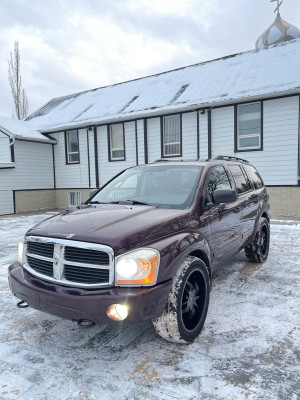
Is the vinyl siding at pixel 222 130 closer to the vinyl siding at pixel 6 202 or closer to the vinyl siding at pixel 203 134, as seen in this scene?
the vinyl siding at pixel 203 134

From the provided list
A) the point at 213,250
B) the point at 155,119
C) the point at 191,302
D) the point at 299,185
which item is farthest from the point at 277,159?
the point at 191,302

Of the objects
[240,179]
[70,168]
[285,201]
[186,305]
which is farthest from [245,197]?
[70,168]

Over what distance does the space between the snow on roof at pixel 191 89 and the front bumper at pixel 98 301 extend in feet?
32.2

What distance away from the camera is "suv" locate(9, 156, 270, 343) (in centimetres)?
244

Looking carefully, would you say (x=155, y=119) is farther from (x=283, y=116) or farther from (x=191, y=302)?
(x=191, y=302)

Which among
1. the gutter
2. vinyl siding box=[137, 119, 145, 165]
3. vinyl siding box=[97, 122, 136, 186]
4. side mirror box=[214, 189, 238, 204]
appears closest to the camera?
side mirror box=[214, 189, 238, 204]

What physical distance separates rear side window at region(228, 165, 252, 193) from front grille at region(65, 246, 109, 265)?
105 inches

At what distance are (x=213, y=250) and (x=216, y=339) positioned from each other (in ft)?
3.16

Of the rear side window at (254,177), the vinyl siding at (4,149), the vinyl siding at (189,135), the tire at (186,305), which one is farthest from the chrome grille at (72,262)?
the vinyl siding at (4,149)

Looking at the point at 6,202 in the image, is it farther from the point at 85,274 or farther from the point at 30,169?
the point at 85,274

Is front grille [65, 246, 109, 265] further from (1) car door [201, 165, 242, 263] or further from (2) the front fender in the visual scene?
(1) car door [201, 165, 242, 263]

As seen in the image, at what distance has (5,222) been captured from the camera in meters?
11.3

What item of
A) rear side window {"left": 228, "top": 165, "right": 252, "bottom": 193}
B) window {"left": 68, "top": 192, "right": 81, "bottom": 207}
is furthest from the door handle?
window {"left": 68, "top": 192, "right": 81, "bottom": 207}

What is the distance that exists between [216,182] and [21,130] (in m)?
14.1
